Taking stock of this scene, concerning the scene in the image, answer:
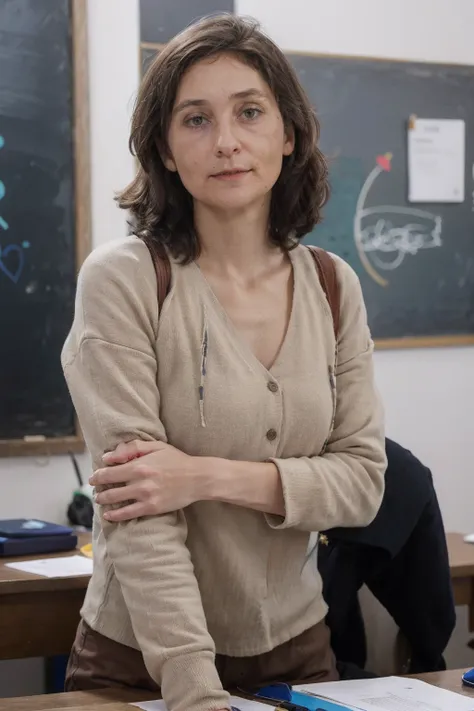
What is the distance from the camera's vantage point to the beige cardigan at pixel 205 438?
54.2 inches

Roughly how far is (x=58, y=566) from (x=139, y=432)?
1127 mm

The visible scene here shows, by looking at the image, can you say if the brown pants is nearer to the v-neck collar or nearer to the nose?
the v-neck collar

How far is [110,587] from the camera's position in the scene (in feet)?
4.73

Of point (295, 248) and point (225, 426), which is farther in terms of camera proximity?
point (295, 248)

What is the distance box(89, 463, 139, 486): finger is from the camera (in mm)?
1380

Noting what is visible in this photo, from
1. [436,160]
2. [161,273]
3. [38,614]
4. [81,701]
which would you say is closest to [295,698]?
[81,701]

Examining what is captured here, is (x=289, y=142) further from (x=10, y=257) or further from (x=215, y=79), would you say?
(x=10, y=257)

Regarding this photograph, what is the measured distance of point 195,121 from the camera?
1.50m

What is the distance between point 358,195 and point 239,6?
0.68 m

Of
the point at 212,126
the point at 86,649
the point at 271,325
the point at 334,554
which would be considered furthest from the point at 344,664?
the point at 212,126

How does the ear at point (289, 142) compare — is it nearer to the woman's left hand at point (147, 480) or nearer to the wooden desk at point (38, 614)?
the woman's left hand at point (147, 480)

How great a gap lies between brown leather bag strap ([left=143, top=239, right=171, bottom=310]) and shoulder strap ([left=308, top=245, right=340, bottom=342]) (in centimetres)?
25

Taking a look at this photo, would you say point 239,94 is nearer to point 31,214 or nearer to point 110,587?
point 110,587

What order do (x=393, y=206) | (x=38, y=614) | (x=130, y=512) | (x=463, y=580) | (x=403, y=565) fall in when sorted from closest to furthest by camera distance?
1. (x=130, y=512)
2. (x=403, y=565)
3. (x=38, y=614)
4. (x=463, y=580)
5. (x=393, y=206)
